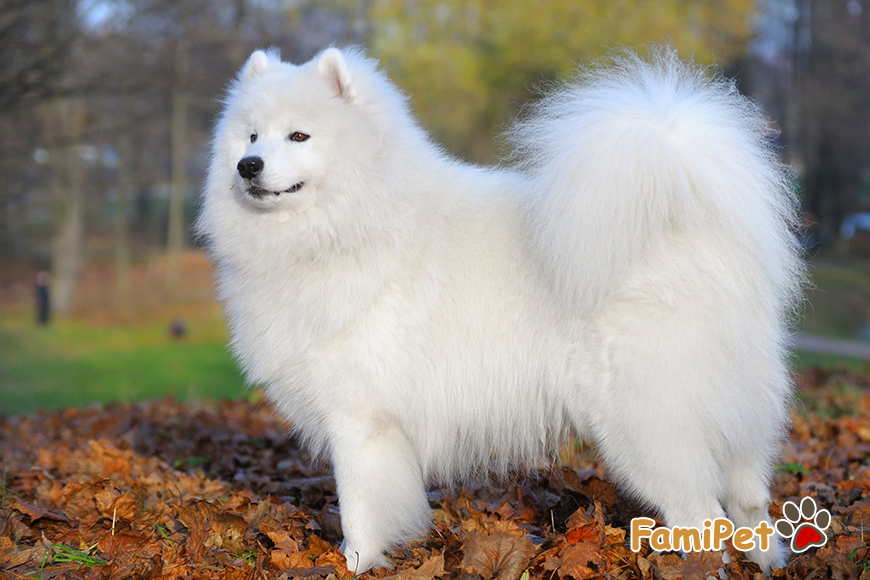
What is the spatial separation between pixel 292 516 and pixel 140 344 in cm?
1395

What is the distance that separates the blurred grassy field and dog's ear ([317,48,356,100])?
3.05 meters

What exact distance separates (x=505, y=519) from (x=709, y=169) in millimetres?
1945

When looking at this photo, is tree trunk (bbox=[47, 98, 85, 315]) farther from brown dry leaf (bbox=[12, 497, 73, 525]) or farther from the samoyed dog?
the samoyed dog

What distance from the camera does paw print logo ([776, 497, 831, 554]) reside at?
3.00 m

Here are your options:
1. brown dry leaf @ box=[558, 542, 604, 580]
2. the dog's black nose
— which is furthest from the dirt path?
the dog's black nose

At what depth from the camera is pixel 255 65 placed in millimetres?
3619

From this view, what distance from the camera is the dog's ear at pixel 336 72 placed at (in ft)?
11.0

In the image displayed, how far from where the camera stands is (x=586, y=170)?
2936 mm

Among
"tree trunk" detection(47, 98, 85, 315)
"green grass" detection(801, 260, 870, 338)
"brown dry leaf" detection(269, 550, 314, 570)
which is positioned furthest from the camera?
"tree trunk" detection(47, 98, 85, 315)

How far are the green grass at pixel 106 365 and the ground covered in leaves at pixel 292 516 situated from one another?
4821 millimetres

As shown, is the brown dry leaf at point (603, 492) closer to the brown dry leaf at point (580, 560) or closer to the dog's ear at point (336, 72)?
the brown dry leaf at point (580, 560)

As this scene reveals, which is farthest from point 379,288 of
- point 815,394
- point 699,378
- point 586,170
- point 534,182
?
point 815,394

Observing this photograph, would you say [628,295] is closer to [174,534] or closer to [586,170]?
[586,170]

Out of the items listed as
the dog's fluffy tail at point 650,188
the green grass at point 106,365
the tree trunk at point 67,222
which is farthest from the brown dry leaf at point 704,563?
the tree trunk at point 67,222
